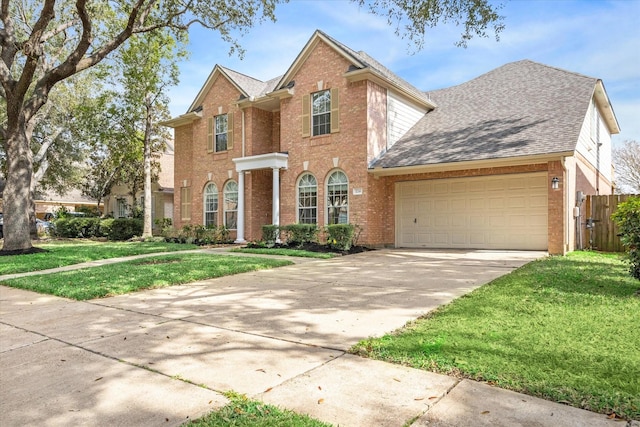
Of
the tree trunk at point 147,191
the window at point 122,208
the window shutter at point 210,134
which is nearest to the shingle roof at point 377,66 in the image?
the window shutter at point 210,134

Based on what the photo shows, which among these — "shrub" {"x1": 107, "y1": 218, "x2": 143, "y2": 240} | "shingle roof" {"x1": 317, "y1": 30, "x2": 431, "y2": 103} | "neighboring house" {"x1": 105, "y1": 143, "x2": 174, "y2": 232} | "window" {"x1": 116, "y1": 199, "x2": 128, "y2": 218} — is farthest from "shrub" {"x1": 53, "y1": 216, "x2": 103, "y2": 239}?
"shingle roof" {"x1": 317, "y1": 30, "x2": 431, "y2": 103}

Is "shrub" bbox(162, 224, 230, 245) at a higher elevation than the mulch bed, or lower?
higher

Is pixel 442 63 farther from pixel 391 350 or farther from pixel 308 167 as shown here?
pixel 391 350

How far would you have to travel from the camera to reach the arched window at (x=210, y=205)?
19.8 m

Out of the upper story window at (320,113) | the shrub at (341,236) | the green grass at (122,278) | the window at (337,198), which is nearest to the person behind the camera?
the green grass at (122,278)

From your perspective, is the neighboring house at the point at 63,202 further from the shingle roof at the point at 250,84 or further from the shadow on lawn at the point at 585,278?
the shadow on lawn at the point at 585,278

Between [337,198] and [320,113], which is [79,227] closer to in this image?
[320,113]

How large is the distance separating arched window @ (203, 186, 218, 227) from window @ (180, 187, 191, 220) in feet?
5.20

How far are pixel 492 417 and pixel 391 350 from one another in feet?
4.03

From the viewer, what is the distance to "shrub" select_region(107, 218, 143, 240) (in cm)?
2224

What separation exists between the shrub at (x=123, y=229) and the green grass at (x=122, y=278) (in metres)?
13.8

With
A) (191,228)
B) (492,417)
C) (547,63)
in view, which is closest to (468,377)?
(492,417)

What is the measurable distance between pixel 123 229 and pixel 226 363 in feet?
69.4

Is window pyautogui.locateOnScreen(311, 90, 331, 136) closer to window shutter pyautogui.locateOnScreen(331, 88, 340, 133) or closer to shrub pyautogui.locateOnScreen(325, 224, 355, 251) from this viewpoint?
window shutter pyautogui.locateOnScreen(331, 88, 340, 133)
